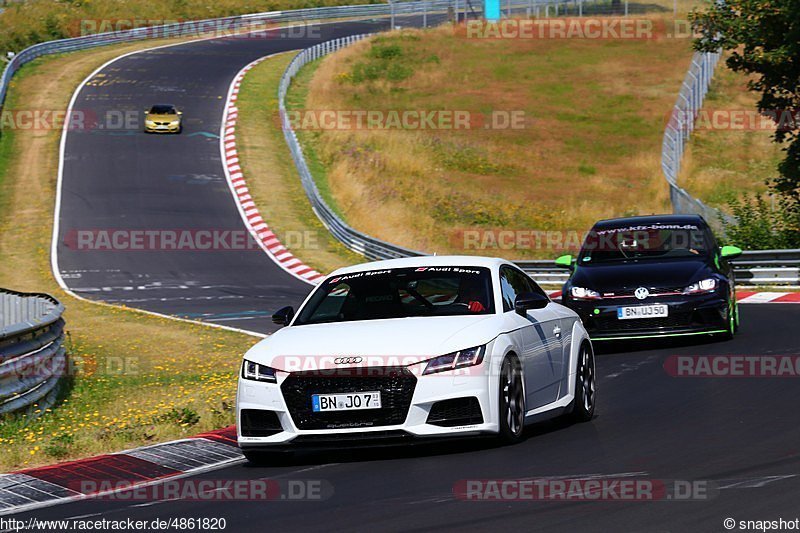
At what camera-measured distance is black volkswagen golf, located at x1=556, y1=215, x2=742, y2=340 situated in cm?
1550

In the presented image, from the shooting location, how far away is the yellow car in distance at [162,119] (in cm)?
4931

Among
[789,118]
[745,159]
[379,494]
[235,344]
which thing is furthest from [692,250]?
[745,159]

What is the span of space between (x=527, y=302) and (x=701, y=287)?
21.0 ft

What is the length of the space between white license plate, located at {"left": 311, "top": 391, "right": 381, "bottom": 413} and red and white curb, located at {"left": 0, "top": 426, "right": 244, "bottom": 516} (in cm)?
106

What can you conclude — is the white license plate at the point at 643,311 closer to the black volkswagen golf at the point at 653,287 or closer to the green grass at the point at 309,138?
the black volkswagen golf at the point at 653,287

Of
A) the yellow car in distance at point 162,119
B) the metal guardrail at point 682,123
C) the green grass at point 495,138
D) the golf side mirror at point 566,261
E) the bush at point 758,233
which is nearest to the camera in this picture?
the golf side mirror at point 566,261

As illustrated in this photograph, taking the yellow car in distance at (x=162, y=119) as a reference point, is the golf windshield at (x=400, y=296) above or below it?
above

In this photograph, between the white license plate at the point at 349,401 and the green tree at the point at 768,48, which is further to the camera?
the green tree at the point at 768,48

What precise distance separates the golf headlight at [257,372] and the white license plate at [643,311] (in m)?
7.32

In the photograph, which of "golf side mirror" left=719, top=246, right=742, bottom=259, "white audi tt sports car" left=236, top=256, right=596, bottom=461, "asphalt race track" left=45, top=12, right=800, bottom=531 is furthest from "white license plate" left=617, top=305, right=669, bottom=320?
"white audi tt sports car" left=236, top=256, right=596, bottom=461

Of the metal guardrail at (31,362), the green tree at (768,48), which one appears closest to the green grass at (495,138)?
the green tree at (768,48)

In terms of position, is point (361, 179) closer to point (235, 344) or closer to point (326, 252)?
point (326, 252)

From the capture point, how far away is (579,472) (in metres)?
8.09

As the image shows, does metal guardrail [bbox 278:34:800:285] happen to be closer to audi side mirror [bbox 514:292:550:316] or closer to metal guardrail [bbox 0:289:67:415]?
metal guardrail [bbox 0:289:67:415]
